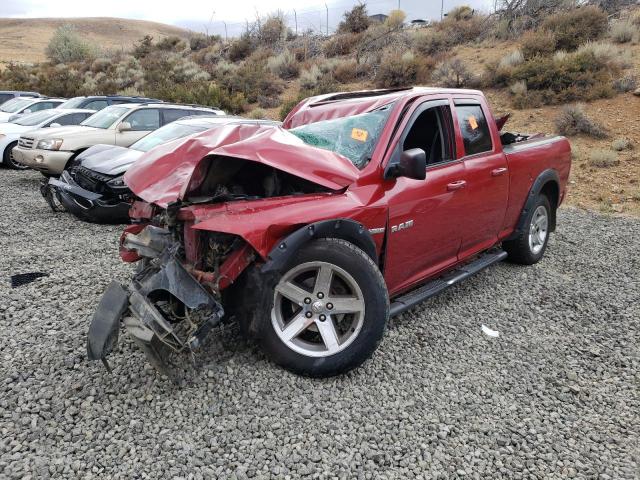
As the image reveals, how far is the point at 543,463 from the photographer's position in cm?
256

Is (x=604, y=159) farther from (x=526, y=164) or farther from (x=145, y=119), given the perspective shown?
(x=145, y=119)

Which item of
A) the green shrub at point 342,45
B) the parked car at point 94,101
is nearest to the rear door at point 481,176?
the parked car at point 94,101

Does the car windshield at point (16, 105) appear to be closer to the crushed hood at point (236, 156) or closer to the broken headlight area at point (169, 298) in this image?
the crushed hood at point (236, 156)

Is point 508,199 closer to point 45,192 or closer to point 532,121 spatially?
point 45,192

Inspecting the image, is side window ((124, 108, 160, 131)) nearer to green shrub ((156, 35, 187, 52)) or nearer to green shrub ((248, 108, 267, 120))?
green shrub ((248, 108, 267, 120))

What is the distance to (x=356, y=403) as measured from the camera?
2.97 m

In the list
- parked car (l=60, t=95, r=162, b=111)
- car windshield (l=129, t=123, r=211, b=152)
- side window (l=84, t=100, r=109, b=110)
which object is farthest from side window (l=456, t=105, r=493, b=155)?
side window (l=84, t=100, r=109, b=110)

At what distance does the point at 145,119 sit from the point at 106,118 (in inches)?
31.3

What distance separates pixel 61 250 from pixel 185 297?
143 inches

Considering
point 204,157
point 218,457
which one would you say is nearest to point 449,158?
point 204,157

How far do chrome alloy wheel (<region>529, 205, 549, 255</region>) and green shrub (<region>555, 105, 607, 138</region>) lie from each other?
7754 millimetres

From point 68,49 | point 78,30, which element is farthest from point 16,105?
point 78,30

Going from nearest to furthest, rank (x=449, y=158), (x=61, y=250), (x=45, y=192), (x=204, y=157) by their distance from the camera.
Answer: (x=204, y=157)
(x=449, y=158)
(x=61, y=250)
(x=45, y=192)

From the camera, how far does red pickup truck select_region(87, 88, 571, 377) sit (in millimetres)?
2920
